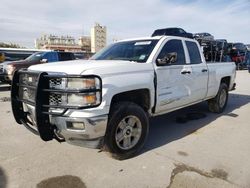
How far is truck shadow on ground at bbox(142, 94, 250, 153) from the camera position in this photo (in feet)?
15.0

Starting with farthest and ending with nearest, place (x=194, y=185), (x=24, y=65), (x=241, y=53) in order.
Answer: (x=241, y=53) < (x=24, y=65) < (x=194, y=185)

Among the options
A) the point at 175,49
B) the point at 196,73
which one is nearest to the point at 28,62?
the point at 175,49

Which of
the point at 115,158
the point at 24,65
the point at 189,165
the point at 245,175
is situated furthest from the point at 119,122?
the point at 24,65

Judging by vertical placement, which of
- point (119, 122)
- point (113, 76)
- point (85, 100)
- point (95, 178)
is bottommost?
point (95, 178)

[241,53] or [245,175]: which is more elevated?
[241,53]

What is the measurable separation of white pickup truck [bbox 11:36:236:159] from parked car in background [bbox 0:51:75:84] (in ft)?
21.0

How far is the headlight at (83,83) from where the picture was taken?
10.2ft

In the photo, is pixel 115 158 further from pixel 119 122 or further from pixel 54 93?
pixel 54 93

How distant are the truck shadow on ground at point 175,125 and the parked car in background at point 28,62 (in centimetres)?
635

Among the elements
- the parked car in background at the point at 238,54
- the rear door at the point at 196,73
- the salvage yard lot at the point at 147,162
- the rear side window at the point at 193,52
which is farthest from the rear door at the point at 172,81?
the parked car in background at the point at 238,54

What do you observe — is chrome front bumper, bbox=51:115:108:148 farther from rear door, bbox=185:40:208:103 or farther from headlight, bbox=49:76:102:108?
rear door, bbox=185:40:208:103

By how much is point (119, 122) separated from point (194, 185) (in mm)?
1276

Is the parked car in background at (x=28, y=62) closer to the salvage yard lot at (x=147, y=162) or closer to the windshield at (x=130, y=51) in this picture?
the salvage yard lot at (x=147, y=162)

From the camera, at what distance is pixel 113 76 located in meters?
3.39
